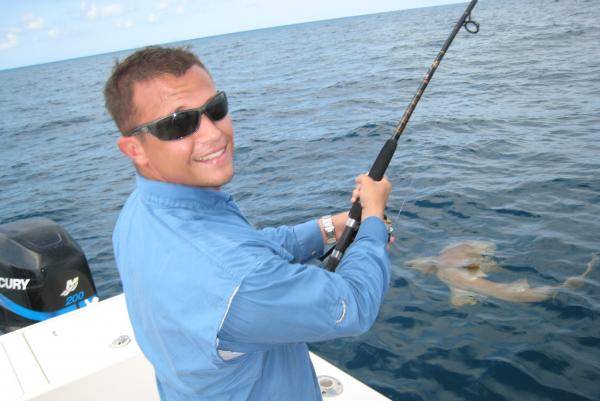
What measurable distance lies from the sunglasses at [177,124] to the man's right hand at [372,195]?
717mm

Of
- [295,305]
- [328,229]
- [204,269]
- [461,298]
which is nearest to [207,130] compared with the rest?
[204,269]

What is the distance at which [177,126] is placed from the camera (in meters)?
1.61

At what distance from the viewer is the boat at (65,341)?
2908 millimetres

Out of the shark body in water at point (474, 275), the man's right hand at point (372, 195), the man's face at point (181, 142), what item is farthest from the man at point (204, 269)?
the shark body in water at point (474, 275)

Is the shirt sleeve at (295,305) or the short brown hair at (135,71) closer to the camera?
the shirt sleeve at (295,305)

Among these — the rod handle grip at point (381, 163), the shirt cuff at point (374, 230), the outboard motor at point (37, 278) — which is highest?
the shirt cuff at point (374, 230)

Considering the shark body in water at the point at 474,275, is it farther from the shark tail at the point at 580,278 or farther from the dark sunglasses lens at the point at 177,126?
the dark sunglasses lens at the point at 177,126

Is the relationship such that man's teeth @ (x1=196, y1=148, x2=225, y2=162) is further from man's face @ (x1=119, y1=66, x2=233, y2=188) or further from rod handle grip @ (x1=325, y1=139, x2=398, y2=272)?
rod handle grip @ (x1=325, y1=139, x2=398, y2=272)

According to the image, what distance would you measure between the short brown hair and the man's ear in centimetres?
4

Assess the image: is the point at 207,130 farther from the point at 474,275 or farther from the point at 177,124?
the point at 474,275

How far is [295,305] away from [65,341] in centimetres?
251

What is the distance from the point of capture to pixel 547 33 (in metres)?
23.1

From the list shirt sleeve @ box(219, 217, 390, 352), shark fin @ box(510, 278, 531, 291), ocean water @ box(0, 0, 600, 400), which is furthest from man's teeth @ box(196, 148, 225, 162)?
shark fin @ box(510, 278, 531, 291)

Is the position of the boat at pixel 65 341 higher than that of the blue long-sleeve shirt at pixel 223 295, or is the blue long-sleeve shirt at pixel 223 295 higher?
the blue long-sleeve shirt at pixel 223 295
